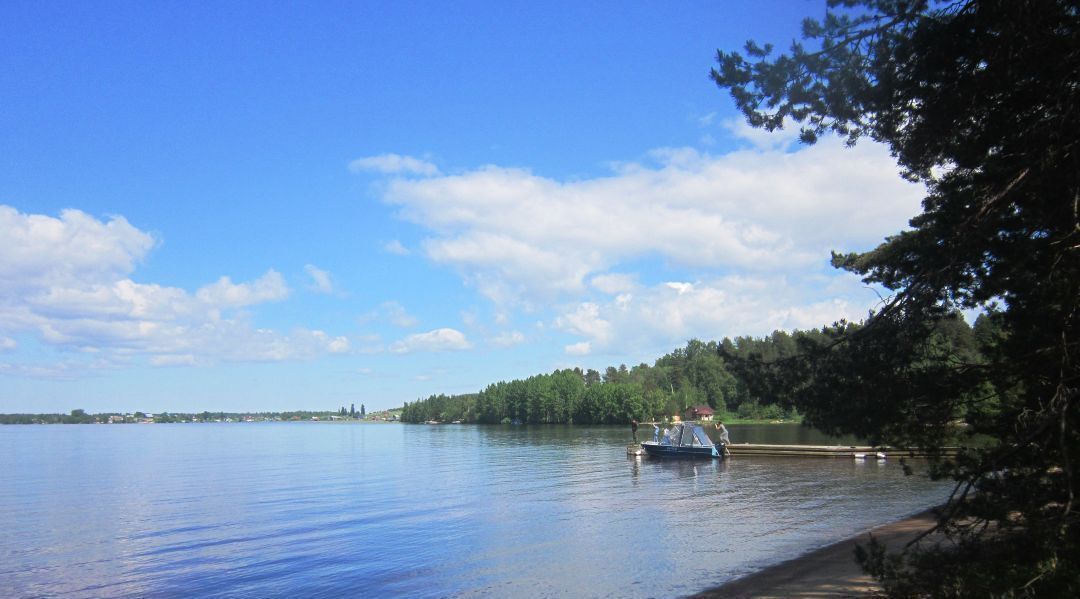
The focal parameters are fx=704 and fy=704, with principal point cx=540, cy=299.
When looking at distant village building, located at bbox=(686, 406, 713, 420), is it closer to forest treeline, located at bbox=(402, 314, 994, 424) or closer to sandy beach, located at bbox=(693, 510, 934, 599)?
forest treeline, located at bbox=(402, 314, 994, 424)

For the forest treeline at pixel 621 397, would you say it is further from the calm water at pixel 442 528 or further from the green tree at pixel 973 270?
the green tree at pixel 973 270

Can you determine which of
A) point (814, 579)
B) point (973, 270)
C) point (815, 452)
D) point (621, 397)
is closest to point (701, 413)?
point (621, 397)

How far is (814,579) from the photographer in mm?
13164

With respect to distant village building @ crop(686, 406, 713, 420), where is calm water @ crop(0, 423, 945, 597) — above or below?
below

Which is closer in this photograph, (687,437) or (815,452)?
(815,452)

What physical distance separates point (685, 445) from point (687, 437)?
152 centimetres

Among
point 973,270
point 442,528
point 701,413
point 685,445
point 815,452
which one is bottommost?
point 442,528

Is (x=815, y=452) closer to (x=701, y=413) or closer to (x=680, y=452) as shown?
(x=680, y=452)

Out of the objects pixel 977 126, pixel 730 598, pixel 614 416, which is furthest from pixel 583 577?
pixel 614 416

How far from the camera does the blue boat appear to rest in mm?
46094

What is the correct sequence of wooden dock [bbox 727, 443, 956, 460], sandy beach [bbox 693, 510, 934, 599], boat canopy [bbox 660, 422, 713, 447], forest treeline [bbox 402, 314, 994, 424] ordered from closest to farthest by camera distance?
sandy beach [bbox 693, 510, 934, 599]
wooden dock [bbox 727, 443, 956, 460]
boat canopy [bbox 660, 422, 713, 447]
forest treeline [bbox 402, 314, 994, 424]

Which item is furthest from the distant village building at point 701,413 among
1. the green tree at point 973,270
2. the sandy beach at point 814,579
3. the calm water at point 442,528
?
the green tree at point 973,270

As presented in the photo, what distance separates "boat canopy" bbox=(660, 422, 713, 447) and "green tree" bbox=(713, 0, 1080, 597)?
39.0m

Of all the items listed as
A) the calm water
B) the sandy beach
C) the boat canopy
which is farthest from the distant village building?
the sandy beach
